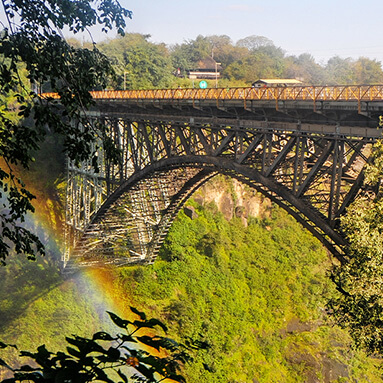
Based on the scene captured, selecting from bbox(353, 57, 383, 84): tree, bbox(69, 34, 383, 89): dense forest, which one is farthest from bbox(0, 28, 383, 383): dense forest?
bbox(353, 57, 383, 84): tree

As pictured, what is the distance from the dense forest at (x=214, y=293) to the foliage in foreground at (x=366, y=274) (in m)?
14.0

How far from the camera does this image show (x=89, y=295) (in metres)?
32.7

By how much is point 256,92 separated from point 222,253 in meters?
21.9

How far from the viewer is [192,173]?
96.4 ft

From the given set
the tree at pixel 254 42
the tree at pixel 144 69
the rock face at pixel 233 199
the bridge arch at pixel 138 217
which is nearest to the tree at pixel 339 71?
the tree at pixel 254 42

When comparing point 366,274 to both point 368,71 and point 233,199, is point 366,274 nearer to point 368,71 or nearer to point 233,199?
point 233,199

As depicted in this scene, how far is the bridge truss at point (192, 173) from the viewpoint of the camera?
15.3 m

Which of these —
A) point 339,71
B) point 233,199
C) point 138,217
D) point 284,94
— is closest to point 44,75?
point 284,94

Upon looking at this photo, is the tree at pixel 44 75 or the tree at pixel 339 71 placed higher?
the tree at pixel 339 71

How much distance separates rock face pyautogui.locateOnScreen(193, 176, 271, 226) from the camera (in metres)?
41.6

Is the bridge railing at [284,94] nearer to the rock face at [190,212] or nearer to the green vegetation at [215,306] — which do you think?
the green vegetation at [215,306]

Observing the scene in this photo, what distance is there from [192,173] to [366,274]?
18.7 metres

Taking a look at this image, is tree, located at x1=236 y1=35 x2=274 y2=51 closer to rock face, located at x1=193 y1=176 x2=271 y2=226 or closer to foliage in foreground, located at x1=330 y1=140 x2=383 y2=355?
rock face, located at x1=193 y1=176 x2=271 y2=226

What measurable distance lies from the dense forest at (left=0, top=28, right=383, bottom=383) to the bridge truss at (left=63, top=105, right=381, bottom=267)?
201 cm
